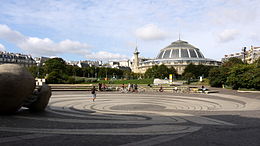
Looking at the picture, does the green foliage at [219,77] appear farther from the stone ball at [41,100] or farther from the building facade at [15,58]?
the building facade at [15,58]

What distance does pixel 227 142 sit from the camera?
282 inches

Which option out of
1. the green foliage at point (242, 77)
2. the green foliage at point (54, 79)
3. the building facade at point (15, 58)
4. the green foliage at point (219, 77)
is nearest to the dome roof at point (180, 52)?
the building facade at point (15, 58)

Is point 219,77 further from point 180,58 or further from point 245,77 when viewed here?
point 180,58

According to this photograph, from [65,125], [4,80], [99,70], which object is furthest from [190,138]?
[99,70]

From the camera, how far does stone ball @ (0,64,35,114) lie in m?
10.4

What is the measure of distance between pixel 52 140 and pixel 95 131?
1790mm

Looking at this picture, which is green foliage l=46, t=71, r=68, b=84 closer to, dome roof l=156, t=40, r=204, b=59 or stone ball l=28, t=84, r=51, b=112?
stone ball l=28, t=84, r=51, b=112

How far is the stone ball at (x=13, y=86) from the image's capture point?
1038 cm

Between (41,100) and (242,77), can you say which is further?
(242,77)

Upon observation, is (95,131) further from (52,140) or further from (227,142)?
(227,142)

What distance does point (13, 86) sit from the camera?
10.5m

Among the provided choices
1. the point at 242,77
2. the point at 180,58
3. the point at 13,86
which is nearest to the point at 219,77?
the point at 242,77

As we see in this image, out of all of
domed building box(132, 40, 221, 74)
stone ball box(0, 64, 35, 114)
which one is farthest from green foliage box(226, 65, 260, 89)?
domed building box(132, 40, 221, 74)

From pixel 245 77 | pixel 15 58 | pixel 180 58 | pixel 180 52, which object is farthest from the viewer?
pixel 180 52
